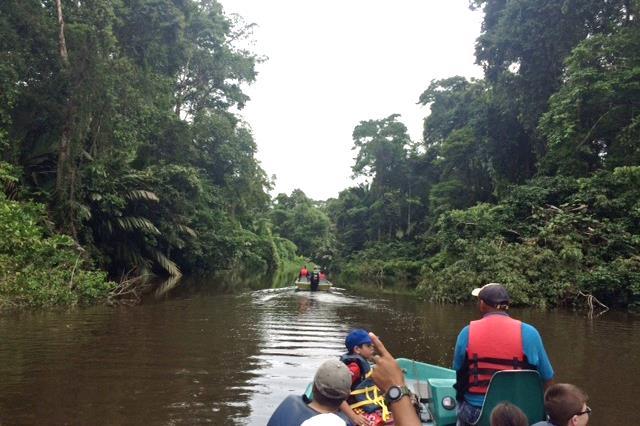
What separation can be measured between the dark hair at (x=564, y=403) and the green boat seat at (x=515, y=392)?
22.8 inches

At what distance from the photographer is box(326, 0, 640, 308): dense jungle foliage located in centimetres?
A: 1761

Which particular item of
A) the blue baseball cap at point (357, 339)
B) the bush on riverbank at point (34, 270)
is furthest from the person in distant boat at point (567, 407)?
the bush on riverbank at point (34, 270)

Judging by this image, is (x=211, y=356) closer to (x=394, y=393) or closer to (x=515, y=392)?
(x=515, y=392)

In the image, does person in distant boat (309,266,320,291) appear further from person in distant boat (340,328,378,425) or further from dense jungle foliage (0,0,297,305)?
person in distant boat (340,328,378,425)

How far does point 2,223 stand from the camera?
1339 cm

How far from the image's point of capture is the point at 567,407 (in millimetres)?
2865

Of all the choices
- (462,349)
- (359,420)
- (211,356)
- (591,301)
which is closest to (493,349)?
(462,349)

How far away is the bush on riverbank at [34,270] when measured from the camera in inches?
505

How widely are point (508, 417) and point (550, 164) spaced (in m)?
23.1

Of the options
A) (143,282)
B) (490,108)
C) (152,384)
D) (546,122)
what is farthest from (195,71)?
(152,384)

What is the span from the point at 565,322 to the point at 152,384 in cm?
1103

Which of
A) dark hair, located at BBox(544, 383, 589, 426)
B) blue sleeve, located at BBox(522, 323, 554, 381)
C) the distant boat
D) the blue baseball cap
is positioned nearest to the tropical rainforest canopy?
→ the distant boat

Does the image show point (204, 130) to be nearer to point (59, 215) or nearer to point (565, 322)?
point (59, 215)

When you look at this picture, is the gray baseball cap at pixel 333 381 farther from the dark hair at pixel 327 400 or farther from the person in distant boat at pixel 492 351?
the person in distant boat at pixel 492 351
